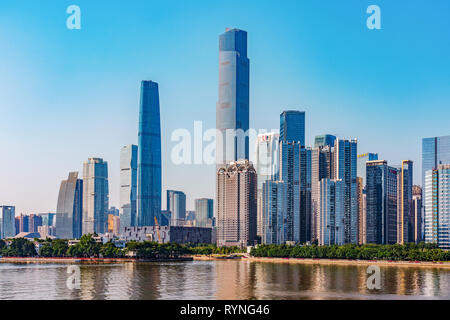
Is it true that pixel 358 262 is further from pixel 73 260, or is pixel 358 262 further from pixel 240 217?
pixel 240 217

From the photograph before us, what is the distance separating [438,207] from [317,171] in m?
41.0

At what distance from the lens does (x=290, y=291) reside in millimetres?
52906

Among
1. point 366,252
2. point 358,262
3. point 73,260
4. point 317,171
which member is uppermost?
point 317,171

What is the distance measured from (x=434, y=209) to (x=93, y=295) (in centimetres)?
11300

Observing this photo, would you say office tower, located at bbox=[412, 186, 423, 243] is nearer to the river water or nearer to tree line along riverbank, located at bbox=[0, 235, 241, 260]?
tree line along riverbank, located at bbox=[0, 235, 241, 260]

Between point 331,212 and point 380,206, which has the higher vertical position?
point 380,206

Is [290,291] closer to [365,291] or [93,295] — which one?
[365,291]

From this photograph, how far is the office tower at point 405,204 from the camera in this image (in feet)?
570

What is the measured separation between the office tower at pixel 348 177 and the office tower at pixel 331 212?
1604 millimetres

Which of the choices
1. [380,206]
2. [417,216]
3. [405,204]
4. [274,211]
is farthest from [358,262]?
[417,216]

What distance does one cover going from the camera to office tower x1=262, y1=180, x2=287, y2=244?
162125 millimetres

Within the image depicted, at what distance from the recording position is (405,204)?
581 ft

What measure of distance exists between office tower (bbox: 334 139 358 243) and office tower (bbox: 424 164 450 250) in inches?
679
